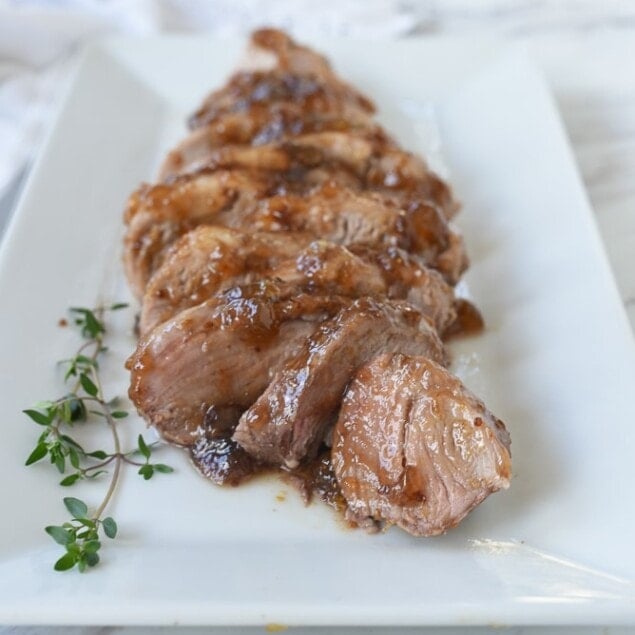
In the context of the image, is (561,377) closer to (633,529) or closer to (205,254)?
Result: (633,529)

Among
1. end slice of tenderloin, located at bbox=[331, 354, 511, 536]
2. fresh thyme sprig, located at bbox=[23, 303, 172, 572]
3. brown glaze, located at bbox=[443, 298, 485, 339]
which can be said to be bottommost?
brown glaze, located at bbox=[443, 298, 485, 339]

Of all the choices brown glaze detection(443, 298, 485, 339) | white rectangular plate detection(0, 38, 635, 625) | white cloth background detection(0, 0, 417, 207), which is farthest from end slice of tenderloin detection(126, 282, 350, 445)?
white cloth background detection(0, 0, 417, 207)

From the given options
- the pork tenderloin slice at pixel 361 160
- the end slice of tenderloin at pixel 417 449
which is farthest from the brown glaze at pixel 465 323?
the end slice of tenderloin at pixel 417 449

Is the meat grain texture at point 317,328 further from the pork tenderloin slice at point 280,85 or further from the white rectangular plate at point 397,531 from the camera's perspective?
the pork tenderloin slice at point 280,85

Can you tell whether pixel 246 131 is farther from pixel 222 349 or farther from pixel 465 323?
pixel 222 349

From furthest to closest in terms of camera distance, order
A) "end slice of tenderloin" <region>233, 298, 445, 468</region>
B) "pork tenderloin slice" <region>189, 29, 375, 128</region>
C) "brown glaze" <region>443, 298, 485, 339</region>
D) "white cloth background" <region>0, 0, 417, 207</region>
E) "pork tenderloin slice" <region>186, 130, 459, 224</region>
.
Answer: "white cloth background" <region>0, 0, 417, 207</region>, "pork tenderloin slice" <region>189, 29, 375, 128</region>, "pork tenderloin slice" <region>186, 130, 459, 224</region>, "brown glaze" <region>443, 298, 485, 339</region>, "end slice of tenderloin" <region>233, 298, 445, 468</region>

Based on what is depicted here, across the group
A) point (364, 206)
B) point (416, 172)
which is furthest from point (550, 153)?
point (364, 206)

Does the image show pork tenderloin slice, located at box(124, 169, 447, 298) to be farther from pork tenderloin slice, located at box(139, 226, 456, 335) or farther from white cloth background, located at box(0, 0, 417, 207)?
white cloth background, located at box(0, 0, 417, 207)
